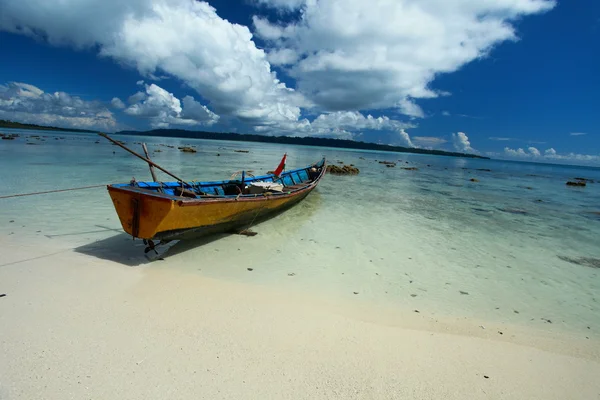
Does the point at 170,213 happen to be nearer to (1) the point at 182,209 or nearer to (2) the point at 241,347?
(1) the point at 182,209

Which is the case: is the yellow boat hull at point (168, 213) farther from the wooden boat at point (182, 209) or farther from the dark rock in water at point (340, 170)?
the dark rock in water at point (340, 170)

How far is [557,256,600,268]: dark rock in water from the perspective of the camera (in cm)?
853

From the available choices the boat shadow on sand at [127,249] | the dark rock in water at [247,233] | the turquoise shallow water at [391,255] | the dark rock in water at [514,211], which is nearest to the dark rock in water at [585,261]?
the turquoise shallow water at [391,255]

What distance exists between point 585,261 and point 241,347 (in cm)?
1075

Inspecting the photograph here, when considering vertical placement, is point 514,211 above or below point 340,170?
below

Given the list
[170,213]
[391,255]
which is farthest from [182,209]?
[391,255]

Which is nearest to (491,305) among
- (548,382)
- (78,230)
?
(548,382)

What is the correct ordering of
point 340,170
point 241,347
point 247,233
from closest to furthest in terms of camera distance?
point 241,347, point 247,233, point 340,170

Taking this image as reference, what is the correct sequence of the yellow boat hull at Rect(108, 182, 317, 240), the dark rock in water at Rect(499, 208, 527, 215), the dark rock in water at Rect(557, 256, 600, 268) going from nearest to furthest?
the yellow boat hull at Rect(108, 182, 317, 240) < the dark rock in water at Rect(557, 256, 600, 268) < the dark rock in water at Rect(499, 208, 527, 215)

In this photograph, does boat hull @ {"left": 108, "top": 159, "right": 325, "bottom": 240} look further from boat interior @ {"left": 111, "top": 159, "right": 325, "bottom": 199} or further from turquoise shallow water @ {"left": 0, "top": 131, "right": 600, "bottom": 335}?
turquoise shallow water @ {"left": 0, "top": 131, "right": 600, "bottom": 335}

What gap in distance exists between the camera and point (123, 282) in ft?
17.1

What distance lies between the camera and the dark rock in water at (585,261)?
8531 millimetres

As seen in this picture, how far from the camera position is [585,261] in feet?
28.9

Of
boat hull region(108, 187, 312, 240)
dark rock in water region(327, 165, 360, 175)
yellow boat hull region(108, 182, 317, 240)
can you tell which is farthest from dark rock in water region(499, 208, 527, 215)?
dark rock in water region(327, 165, 360, 175)
